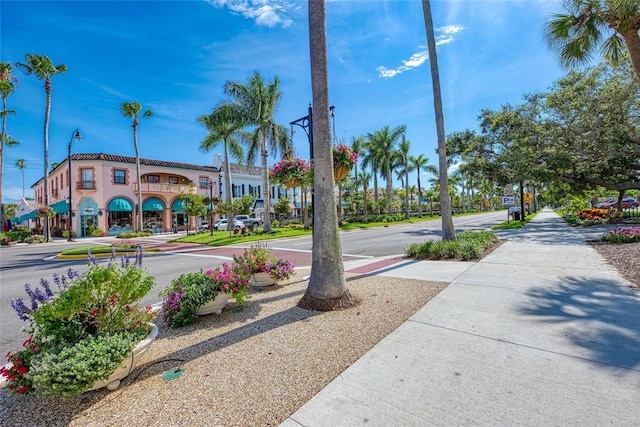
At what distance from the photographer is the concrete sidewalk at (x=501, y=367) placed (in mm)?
2346

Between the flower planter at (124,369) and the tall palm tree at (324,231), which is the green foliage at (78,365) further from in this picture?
the tall palm tree at (324,231)

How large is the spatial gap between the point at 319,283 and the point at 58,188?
1744 inches

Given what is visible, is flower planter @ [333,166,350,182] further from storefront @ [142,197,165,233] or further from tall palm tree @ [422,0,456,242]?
storefront @ [142,197,165,233]

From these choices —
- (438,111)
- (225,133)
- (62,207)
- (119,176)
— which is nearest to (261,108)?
(225,133)

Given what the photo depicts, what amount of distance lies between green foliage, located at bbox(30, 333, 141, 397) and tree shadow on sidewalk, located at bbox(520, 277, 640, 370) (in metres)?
4.62

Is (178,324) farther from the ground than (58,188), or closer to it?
closer to it

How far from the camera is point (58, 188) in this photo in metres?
35.9

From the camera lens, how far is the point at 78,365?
2.37m

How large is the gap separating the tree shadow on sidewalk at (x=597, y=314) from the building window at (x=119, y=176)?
38.0m

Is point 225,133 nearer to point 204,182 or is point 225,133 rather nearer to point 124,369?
point 204,182

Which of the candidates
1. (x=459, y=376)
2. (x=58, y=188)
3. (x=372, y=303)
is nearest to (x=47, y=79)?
(x=58, y=188)

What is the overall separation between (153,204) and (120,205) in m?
3.31

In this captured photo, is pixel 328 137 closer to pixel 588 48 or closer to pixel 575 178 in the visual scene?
pixel 588 48

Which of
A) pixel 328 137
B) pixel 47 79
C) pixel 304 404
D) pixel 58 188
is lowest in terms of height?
pixel 304 404
